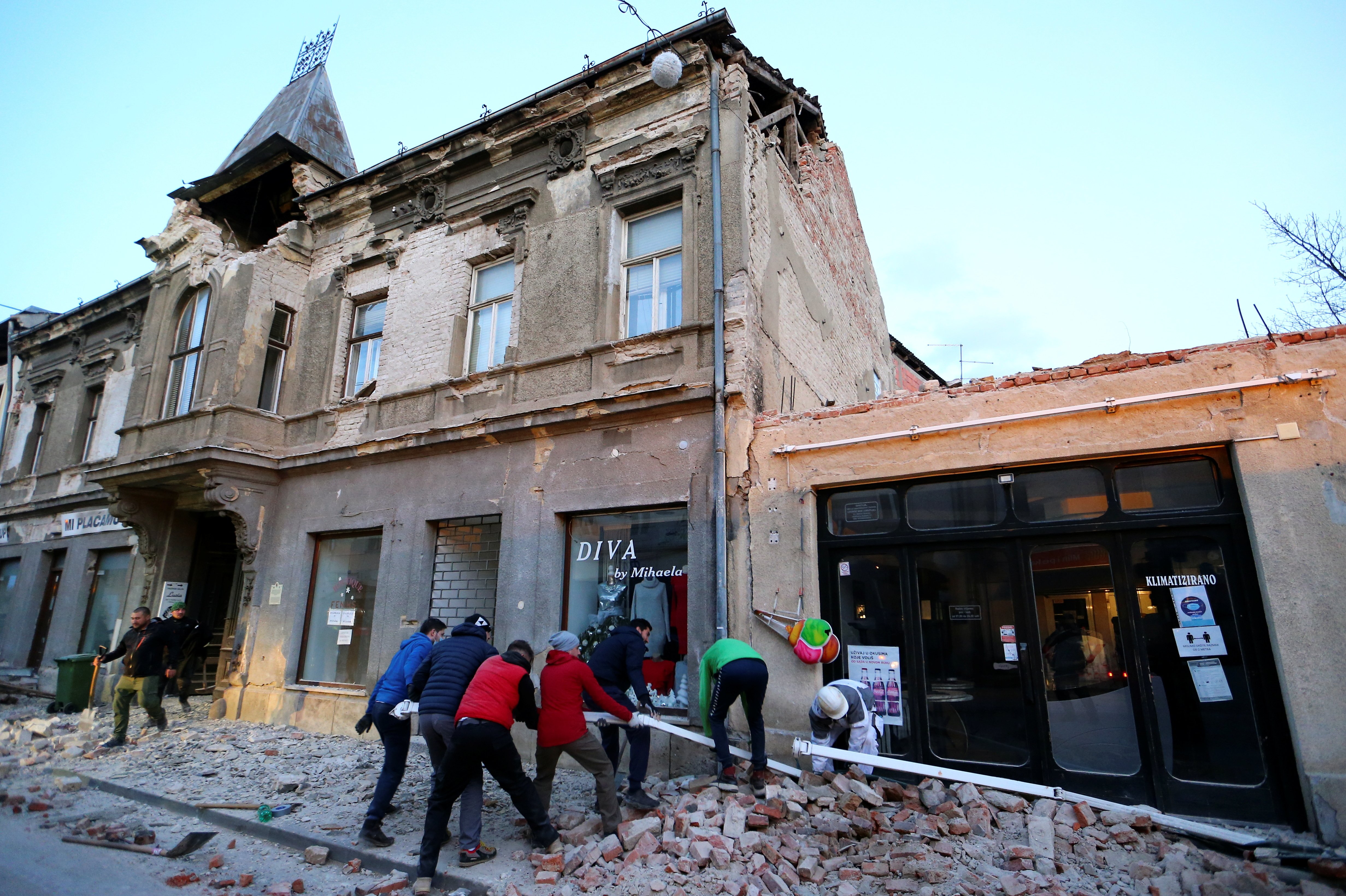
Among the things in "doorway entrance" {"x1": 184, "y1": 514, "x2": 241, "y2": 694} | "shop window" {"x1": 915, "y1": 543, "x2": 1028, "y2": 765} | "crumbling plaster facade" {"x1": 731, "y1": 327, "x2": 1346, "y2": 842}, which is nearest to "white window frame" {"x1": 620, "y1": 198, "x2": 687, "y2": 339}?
"crumbling plaster facade" {"x1": 731, "y1": 327, "x2": 1346, "y2": 842}

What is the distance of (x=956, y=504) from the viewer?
21.5 ft

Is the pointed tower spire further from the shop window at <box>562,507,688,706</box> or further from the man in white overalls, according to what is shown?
the man in white overalls

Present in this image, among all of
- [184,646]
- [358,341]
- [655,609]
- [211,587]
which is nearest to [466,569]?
[655,609]

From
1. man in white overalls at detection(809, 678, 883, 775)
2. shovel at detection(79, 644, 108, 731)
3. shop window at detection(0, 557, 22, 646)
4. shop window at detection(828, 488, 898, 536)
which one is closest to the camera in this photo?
man in white overalls at detection(809, 678, 883, 775)

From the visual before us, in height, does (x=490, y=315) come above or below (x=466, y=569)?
above

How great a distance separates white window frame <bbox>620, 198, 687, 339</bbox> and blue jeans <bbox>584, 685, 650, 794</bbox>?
159 inches

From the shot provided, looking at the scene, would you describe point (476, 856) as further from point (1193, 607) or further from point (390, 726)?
point (1193, 607)

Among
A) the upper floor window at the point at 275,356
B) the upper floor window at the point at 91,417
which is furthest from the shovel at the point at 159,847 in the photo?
the upper floor window at the point at 91,417

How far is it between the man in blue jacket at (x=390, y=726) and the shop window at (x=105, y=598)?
10.8 metres

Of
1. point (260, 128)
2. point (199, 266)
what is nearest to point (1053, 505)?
point (199, 266)

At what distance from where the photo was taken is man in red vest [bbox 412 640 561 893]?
15.7 ft

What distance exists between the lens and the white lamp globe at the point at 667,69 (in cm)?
824

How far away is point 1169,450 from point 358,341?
1060 centimetres

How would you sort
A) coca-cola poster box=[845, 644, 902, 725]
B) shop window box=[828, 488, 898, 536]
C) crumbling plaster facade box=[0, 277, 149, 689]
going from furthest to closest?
crumbling plaster facade box=[0, 277, 149, 689], shop window box=[828, 488, 898, 536], coca-cola poster box=[845, 644, 902, 725]
